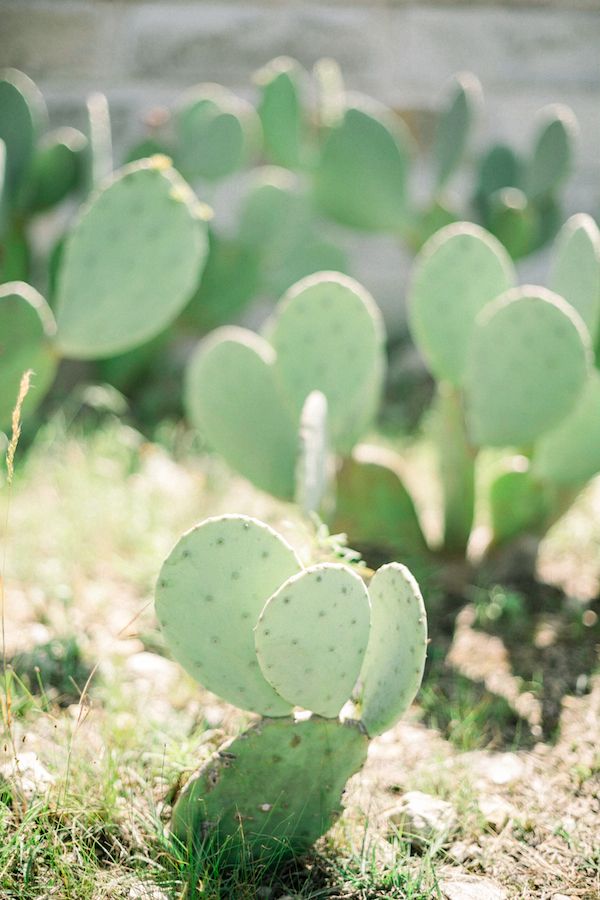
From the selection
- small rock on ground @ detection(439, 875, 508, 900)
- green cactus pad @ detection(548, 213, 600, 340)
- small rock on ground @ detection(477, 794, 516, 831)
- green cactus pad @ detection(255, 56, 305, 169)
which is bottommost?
small rock on ground @ detection(477, 794, 516, 831)

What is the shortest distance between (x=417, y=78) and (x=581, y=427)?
69.4 inches

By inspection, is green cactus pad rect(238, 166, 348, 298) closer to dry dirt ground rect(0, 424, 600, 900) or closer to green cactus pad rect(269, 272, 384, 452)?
dry dirt ground rect(0, 424, 600, 900)

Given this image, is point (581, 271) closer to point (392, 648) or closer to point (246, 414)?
point (246, 414)

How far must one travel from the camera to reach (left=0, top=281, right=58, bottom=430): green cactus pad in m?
1.53

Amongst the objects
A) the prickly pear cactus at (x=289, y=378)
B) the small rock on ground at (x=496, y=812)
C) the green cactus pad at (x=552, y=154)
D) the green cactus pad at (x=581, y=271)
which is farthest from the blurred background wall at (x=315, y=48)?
the small rock on ground at (x=496, y=812)

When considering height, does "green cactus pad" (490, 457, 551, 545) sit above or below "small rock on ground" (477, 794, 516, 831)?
above

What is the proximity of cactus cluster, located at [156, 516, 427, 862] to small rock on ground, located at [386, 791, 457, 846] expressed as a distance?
94 millimetres

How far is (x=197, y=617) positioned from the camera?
0.96m

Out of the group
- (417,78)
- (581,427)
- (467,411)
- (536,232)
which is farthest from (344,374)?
(417,78)

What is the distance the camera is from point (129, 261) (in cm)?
153

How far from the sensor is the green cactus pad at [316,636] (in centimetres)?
87

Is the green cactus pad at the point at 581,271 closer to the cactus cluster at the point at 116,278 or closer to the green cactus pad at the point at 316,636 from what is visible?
the cactus cluster at the point at 116,278

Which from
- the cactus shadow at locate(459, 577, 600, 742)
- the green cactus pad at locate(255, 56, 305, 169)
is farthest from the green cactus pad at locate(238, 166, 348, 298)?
the cactus shadow at locate(459, 577, 600, 742)

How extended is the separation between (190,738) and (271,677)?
1.06ft
